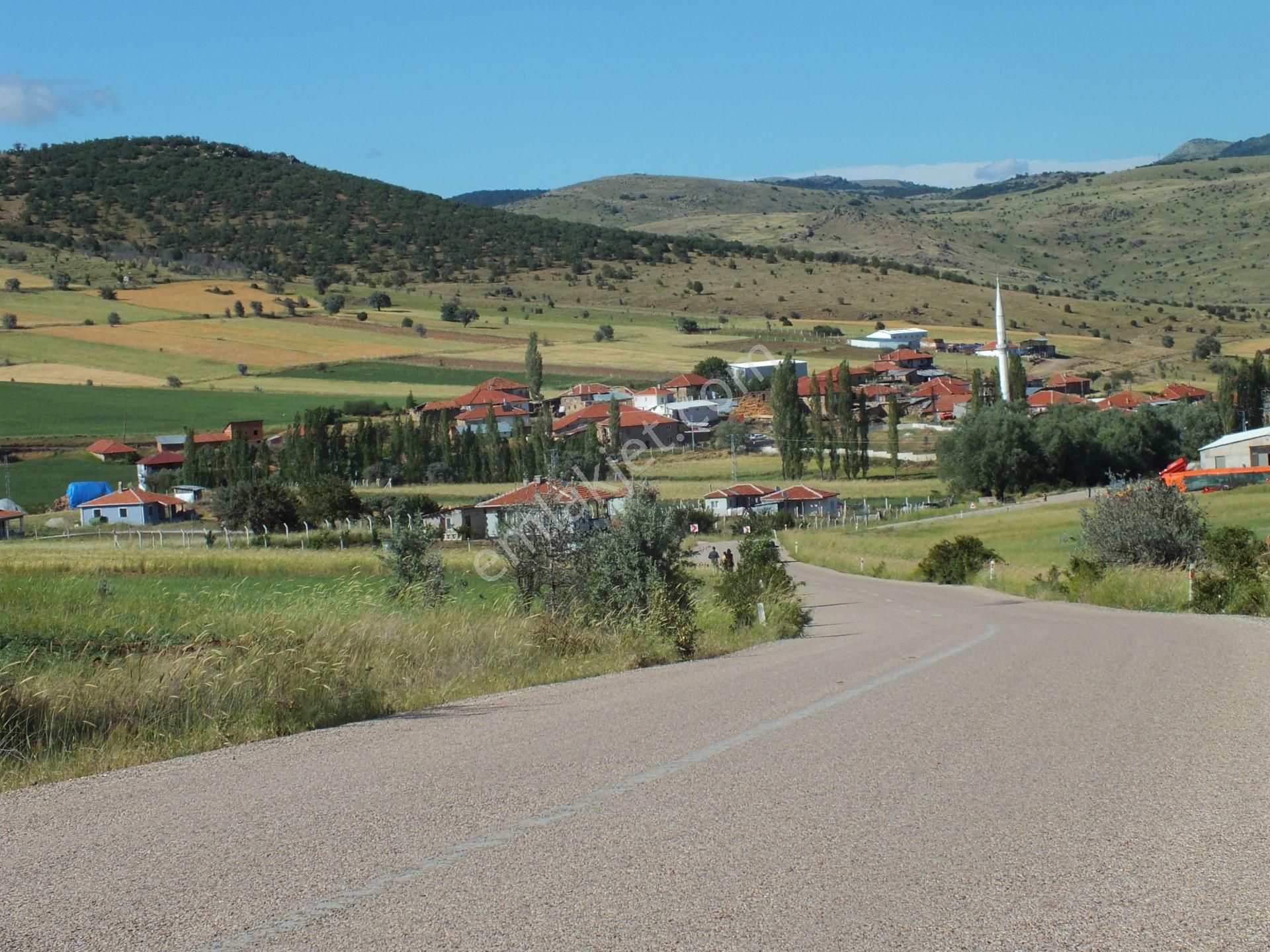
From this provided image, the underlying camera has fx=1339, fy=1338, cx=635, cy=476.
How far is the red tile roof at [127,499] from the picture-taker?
64062 millimetres

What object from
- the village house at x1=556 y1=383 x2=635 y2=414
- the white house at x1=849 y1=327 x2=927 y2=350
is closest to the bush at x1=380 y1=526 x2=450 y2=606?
the village house at x1=556 y1=383 x2=635 y2=414

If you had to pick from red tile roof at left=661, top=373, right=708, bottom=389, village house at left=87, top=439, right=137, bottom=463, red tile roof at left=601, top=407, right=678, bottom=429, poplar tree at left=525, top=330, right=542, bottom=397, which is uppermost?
poplar tree at left=525, top=330, right=542, bottom=397

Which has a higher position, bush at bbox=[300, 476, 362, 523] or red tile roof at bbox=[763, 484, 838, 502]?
bush at bbox=[300, 476, 362, 523]

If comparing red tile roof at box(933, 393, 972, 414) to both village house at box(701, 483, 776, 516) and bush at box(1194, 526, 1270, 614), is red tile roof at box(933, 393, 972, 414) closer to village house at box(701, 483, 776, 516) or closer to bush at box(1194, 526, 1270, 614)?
village house at box(701, 483, 776, 516)

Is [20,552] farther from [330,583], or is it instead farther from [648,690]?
[648,690]

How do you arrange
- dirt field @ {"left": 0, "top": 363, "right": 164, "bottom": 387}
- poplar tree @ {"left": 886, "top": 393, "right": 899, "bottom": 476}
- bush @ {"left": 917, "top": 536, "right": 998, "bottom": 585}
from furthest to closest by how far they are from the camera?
dirt field @ {"left": 0, "top": 363, "right": 164, "bottom": 387}
poplar tree @ {"left": 886, "top": 393, "right": 899, "bottom": 476}
bush @ {"left": 917, "top": 536, "right": 998, "bottom": 585}

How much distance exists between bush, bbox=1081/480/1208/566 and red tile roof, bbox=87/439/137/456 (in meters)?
62.4

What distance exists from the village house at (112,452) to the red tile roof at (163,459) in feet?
3.02

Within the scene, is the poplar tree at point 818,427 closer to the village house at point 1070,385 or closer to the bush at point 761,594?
the village house at point 1070,385

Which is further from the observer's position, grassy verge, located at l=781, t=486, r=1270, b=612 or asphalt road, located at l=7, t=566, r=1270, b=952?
grassy verge, located at l=781, t=486, r=1270, b=612

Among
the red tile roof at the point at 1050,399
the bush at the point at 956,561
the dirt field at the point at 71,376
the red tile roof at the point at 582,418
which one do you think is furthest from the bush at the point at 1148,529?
Answer: the dirt field at the point at 71,376

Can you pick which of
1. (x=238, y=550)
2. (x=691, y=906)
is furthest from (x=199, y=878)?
(x=238, y=550)

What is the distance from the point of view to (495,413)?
92000 mm

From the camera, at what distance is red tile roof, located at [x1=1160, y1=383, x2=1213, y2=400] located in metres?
94.1
